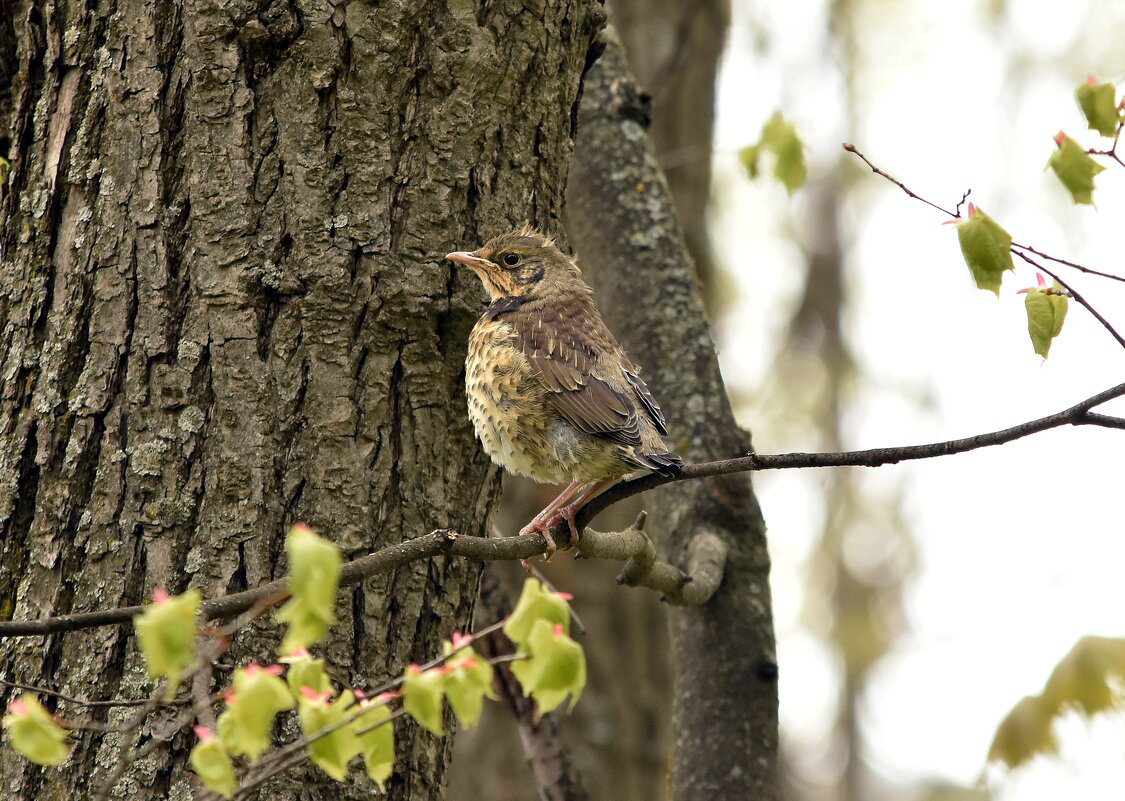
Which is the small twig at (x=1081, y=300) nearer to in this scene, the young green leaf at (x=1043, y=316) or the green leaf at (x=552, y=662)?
the young green leaf at (x=1043, y=316)

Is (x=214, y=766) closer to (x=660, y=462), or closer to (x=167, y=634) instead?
(x=167, y=634)

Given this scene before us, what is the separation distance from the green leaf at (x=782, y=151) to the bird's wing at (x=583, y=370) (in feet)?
4.15

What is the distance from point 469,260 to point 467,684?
167 cm

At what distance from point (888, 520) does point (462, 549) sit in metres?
17.4

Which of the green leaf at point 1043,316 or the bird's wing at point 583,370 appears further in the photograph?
Result: the bird's wing at point 583,370

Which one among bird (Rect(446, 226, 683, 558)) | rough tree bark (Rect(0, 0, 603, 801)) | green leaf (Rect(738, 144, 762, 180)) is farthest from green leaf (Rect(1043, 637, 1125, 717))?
rough tree bark (Rect(0, 0, 603, 801))

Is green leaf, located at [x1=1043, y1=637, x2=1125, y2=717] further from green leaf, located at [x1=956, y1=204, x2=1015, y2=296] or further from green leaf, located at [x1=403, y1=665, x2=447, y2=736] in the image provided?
green leaf, located at [x1=403, y1=665, x2=447, y2=736]

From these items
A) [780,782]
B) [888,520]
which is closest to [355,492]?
[780,782]

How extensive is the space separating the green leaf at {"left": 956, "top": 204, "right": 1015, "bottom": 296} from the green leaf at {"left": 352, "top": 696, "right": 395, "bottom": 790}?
5.01 feet

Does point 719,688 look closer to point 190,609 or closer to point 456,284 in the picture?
point 456,284

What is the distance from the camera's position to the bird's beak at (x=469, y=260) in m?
3.32

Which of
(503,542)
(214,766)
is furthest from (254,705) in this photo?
(503,542)

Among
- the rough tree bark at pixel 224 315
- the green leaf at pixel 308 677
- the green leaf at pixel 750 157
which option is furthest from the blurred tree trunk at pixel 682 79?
the green leaf at pixel 308 677

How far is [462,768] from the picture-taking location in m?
6.96
